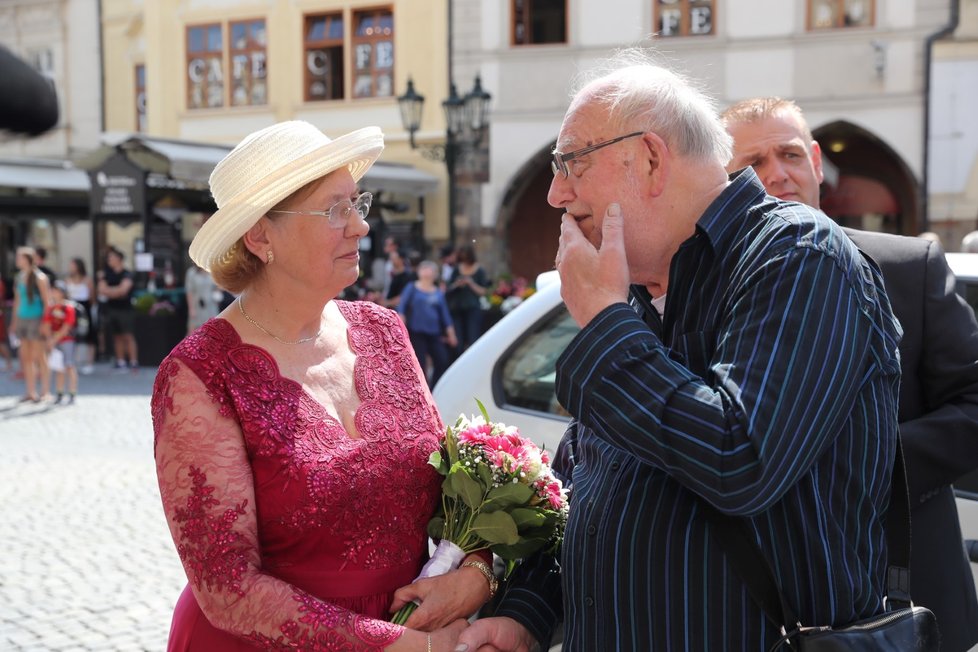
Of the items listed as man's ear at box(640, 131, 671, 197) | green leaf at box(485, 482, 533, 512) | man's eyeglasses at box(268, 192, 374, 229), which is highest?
man's ear at box(640, 131, 671, 197)

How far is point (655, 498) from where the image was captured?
1745 mm

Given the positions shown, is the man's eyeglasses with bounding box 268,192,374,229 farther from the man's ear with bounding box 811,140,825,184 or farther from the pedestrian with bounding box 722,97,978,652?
the man's ear with bounding box 811,140,825,184

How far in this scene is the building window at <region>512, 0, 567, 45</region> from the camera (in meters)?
19.2

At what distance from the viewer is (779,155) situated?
9.93 ft

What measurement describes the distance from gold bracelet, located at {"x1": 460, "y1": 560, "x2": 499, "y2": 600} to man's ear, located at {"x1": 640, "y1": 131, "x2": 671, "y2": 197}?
947 millimetres

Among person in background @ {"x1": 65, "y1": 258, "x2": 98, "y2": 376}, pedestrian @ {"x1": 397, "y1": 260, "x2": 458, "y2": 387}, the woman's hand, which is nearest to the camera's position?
the woman's hand

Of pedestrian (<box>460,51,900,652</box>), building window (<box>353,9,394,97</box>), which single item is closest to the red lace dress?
pedestrian (<box>460,51,900,652</box>)

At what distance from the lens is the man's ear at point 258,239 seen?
2314mm

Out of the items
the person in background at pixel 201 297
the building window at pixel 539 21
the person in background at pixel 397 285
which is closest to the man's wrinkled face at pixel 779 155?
the person in background at pixel 397 285

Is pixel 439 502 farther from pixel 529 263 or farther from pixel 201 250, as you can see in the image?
pixel 529 263

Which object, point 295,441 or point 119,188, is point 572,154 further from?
point 119,188

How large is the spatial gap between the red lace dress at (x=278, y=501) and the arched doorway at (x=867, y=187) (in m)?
18.2

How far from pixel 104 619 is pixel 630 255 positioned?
4162 mm

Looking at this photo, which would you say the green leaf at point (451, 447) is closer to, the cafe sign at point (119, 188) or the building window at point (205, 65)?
the cafe sign at point (119, 188)
